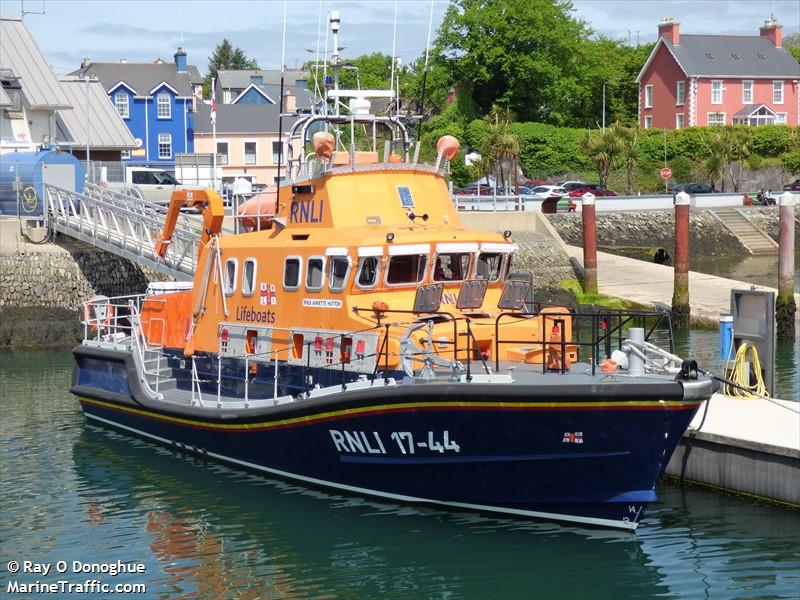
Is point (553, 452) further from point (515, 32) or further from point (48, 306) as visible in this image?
point (515, 32)

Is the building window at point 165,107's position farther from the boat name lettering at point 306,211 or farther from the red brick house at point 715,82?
the boat name lettering at point 306,211

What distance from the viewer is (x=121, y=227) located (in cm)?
2873

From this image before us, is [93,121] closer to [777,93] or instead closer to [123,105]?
[123,105]

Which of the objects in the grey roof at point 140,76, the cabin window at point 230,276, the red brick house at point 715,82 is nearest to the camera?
the cabin window at point 230,276

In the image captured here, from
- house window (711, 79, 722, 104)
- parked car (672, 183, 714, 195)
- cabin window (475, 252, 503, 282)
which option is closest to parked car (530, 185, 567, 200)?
parked car (672, 183, 714, 195)

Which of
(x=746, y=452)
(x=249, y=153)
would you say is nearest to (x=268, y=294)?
(x=746, y=452)

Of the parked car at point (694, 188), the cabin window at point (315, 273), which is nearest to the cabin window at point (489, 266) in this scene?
the cabin window at point (315, 273)

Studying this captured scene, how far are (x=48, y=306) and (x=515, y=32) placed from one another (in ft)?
133

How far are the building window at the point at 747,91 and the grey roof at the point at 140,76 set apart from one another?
33159 mm

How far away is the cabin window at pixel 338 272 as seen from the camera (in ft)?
43.8

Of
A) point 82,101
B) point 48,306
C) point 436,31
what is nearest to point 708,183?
point 436,31

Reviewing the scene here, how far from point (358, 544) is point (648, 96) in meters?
62.1

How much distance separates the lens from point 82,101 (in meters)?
47.7

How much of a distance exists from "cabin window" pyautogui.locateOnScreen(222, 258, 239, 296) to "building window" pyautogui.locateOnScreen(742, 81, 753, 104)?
197 feet
